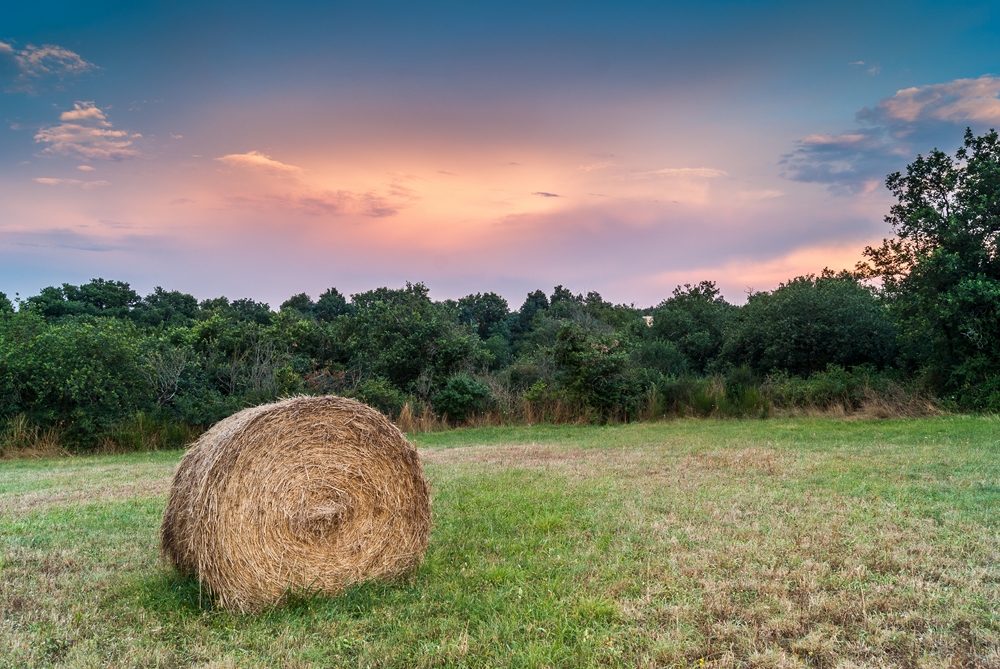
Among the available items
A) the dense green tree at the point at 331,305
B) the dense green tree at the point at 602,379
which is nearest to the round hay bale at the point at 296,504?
the dense green tree at the point at 602,379

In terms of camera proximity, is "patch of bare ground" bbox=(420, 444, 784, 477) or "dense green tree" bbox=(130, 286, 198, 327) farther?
"dense green tree" bbox=(130, 286, 198, 327)

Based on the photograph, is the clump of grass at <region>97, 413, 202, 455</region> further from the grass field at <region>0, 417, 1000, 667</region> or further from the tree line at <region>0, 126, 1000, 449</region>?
the grass field at <region>0, 417, 1000, 667</region>

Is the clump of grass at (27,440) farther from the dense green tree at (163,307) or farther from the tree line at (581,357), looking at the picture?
the dense green tree at (163,307)

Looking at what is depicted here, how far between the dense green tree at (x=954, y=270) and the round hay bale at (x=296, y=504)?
20550 millimetres

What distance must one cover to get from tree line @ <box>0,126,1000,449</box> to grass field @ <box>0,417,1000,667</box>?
7666 millimetres

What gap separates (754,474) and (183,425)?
15.2m

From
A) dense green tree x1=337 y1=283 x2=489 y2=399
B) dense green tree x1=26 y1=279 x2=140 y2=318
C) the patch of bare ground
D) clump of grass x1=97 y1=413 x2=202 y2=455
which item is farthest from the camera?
dense green tree x1=26 y1=279 x2=140 y2=318

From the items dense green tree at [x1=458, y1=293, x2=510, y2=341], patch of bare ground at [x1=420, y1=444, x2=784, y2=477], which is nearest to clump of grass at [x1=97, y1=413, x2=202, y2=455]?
patch of bare ground at [x1=420, y1=444, x2=784, y2=477]

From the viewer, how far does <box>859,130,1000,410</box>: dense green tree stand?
19859 mm

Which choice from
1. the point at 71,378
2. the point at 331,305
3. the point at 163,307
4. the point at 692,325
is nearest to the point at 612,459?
the point at 71,378

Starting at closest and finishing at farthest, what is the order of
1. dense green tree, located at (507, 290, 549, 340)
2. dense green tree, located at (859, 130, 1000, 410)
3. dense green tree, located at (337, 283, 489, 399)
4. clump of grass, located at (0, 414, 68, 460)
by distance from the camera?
clump of grass, located at (0, 414, 68, 460)
dense green tree, located at (859, 130, 1000, 410)
dense green tree, located at (337, 283, 489, 399)
dense green tree, located at (507, 290, 549, 340)

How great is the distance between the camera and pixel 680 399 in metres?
22.5

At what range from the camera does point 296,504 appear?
5.56 metres

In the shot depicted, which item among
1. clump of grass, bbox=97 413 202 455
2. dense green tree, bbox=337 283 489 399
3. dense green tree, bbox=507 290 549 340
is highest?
dense green tree, bbox=507 290 549 340
